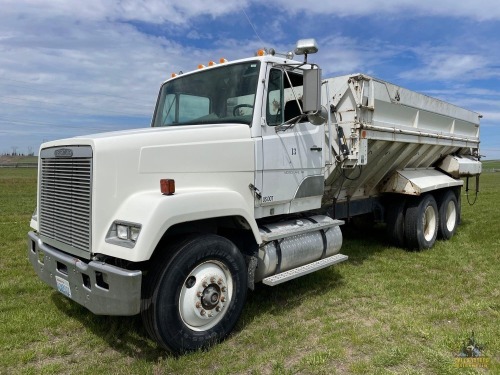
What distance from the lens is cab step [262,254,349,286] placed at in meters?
4.32

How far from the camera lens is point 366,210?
7.08 metres

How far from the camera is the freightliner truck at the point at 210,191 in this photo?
339cm

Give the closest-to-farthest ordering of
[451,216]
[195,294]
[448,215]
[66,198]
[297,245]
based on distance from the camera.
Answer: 1. [195,294]
2. [66,198]
3. [297,245]
4. [448,215]
5. [451,216]

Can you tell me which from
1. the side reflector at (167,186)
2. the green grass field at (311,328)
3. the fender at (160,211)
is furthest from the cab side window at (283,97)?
the green grass field at (311,328)

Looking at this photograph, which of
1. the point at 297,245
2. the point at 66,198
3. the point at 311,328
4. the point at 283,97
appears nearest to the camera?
the point at 66,198

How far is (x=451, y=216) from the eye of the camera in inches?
346

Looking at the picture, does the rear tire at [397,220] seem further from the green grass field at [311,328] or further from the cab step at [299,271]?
the cab step at [299,271]

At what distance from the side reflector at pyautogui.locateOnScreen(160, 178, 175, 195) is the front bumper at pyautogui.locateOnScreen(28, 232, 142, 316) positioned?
0.70m

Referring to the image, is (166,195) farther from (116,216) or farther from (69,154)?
(69,154)

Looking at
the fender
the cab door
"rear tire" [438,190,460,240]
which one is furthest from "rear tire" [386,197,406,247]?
the fender

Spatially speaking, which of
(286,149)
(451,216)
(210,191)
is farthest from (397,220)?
(210,191)

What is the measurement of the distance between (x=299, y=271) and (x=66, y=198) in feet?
8.30

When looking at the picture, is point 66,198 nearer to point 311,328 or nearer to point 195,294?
point 195,294

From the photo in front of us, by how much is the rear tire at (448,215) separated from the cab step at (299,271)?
3973mm
